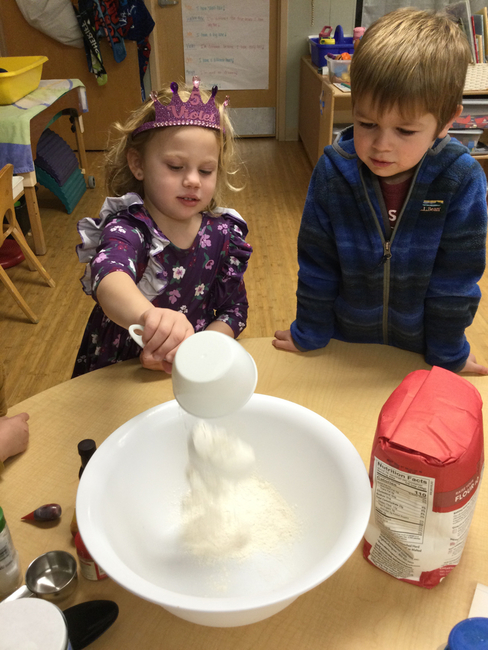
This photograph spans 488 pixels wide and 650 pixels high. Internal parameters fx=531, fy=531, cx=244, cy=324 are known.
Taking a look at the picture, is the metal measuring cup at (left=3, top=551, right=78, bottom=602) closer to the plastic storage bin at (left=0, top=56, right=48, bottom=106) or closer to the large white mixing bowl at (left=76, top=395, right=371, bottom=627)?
the large white mixing bowl at (left=76, top=395, right=371, bottom=627)

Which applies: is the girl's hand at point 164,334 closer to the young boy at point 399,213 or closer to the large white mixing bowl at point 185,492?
the large white mixing bowl at point 185,492

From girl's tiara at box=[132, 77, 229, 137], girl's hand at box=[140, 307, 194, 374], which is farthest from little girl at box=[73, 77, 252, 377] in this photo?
girl's hand at box=[140, 307, 194, 374]

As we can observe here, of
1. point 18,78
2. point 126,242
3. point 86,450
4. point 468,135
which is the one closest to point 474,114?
point 468,135

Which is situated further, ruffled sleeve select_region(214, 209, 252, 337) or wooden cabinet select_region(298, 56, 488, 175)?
wooden cabinet select_region(298, 56, 488, 175)

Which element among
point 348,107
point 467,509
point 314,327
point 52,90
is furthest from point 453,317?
point 348,107

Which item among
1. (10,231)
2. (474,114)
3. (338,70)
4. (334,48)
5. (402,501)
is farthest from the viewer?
(334,48)

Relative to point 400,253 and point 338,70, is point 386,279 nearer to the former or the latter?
point 400,253

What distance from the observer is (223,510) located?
0.65m

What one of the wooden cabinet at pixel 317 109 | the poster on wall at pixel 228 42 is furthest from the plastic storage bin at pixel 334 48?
the poster on wall at pixel 228 42

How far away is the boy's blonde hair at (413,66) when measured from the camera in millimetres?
794

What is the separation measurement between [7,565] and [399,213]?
82 cm

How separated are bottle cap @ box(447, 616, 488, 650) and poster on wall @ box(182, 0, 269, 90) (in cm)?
473

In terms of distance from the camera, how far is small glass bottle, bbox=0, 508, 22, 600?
595 mm

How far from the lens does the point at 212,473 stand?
0.65 meters
